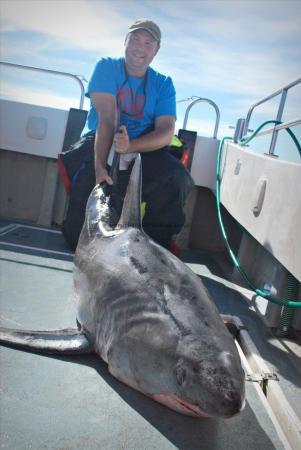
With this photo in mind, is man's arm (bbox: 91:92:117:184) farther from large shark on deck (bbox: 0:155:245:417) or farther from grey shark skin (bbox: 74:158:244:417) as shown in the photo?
grey shark skin (bbox: 74:158:244:417)

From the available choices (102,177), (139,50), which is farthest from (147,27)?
(102,177)

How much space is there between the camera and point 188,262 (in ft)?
15.5

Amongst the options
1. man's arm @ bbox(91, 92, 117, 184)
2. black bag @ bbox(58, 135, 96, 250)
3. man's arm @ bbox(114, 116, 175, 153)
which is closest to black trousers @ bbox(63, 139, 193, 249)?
black bag @ bbox(58, 135, 96, 250)

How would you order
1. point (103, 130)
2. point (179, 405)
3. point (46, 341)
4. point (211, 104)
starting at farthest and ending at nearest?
point (211, 104)
point (103, 130)
point (46, 341)
point (179, 405)

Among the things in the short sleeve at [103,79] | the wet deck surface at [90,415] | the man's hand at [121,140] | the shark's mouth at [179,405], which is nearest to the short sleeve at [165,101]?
the short sleeve at [103,79]

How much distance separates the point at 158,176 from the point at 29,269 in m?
1.41

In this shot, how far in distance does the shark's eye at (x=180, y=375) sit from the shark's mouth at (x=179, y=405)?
0.08 meters

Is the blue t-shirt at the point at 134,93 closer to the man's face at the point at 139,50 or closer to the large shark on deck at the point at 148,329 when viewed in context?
the man's face at the point at 139,50

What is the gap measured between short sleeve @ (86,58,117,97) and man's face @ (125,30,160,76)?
0.19 m

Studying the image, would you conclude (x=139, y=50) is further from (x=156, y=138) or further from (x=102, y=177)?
(x=102, y=177)

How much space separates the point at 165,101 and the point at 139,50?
0.52 meters

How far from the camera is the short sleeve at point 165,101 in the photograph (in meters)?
4.20

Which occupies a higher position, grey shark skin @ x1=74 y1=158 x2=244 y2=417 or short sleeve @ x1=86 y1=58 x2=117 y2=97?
short sleeve @ x1=86 y1=58 x2=117 y2=97

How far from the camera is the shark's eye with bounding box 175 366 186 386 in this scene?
149cm
